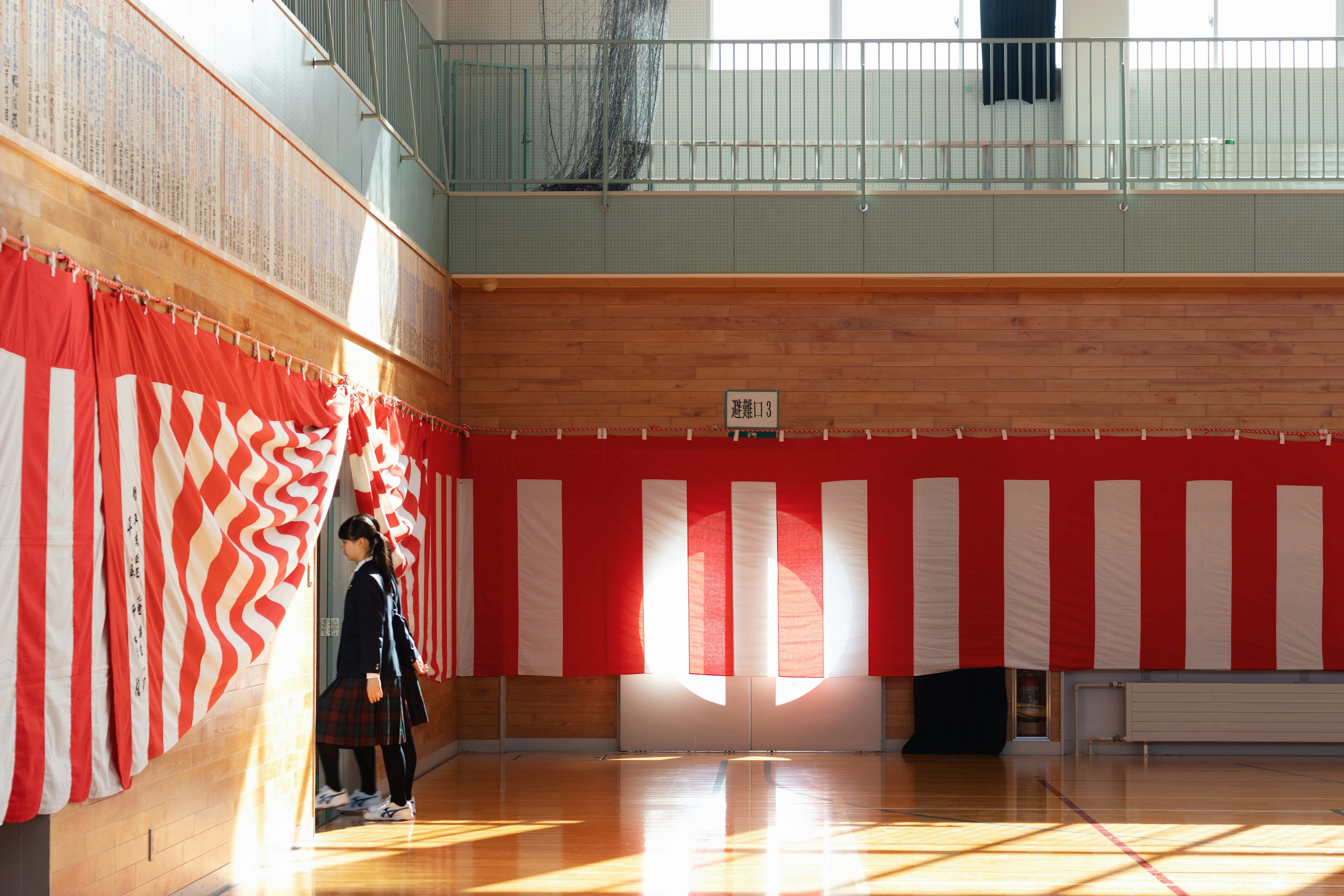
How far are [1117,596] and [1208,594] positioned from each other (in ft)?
2.05

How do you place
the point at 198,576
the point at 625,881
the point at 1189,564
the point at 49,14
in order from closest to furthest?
the point at 49,14
the point at 198,576
the point at 625,881
the point at 1189,564

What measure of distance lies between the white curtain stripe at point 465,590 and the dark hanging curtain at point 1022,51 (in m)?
5.07

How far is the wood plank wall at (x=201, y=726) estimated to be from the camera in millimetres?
3447

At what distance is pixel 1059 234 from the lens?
793cm

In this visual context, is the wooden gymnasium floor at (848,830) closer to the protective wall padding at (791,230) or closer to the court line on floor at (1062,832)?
the court line on floor at (1062,832)

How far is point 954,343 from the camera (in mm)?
8297

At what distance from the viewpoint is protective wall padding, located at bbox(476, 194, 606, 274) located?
8.05 meters

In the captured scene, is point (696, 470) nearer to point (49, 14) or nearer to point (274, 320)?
point (274, 320)

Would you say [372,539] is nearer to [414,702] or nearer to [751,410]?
Answer: [414,702]

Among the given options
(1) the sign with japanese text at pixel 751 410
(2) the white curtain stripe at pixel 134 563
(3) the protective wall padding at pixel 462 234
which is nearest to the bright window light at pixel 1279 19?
(1) the sign with japanese text at pixel 751 410

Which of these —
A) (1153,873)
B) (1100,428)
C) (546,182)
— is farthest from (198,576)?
(1100,428)

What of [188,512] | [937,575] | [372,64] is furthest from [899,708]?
[188,512]

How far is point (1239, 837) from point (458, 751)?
4938 mm

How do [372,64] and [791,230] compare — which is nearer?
[372,64]
